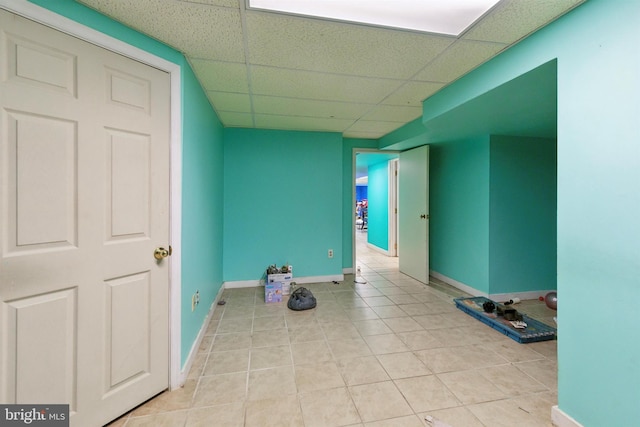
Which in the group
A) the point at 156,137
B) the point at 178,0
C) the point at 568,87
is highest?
the point at 178,0

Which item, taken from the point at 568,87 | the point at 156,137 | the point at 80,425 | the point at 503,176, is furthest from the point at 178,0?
the point at 503,176

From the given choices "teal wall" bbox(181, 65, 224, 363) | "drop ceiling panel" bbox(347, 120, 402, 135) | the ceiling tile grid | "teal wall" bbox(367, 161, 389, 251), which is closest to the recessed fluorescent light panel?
the ceiling tile grid

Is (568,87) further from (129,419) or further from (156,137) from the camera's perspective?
(129,419)

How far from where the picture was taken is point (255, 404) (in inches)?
60.2

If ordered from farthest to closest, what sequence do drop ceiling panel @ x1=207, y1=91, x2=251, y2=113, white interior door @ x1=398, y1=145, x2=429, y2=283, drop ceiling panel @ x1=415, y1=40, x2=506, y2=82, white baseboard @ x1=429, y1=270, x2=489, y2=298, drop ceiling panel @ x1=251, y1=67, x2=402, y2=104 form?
white interior door @ x1=398, y1=145, x2=429, y2=283
white baseboard @ x1=429, y1=270, x2=489, y2=298
drop ceiling panel @ x1=207, y1=91, x2=251, y2=113
drop ceiling panel @ x1=251, y1=67, x2=402, y2=104
drop ceiling panel @ x1=415, y1=40, x2=506, y2=82

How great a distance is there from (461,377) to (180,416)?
1.79 m

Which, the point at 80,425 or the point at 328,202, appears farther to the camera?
the point at 328,202

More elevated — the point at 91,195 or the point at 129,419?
the point at 91,195

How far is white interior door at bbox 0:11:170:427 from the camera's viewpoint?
1.09m

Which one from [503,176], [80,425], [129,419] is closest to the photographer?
[80,425]

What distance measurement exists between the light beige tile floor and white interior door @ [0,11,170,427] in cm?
38

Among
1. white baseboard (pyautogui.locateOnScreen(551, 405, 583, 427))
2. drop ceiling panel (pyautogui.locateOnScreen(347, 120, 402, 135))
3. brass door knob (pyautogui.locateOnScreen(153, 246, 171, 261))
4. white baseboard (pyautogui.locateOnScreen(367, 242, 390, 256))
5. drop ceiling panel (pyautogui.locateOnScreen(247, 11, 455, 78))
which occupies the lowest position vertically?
white baseboard (pyautogui.locateOnScreen(551, 405, 583, 427))

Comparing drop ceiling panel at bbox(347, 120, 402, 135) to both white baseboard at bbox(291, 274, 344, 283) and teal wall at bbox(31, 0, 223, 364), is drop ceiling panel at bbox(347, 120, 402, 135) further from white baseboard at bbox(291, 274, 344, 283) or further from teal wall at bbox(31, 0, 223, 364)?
white baseboard at bbox(291, 274, 344, 283)

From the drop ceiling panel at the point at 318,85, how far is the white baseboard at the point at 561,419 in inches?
95.1
